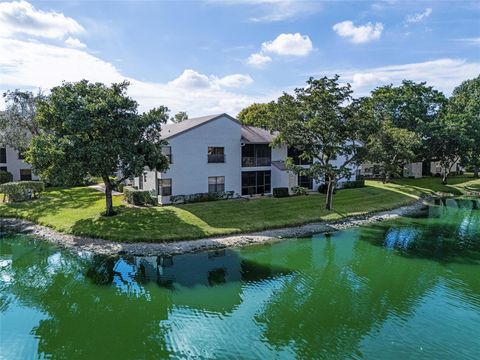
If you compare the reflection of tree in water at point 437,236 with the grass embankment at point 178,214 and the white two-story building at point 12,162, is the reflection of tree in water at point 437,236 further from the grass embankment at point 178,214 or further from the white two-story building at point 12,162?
the white two-story building at point 12,162

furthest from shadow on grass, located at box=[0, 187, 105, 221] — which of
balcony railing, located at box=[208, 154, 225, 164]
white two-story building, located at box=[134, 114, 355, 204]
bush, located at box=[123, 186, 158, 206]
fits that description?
balcony railing, located at box=[208, 154, 225, 164]

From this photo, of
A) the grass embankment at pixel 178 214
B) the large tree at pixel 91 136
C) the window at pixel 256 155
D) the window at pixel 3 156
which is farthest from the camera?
the window at pixel 3 156

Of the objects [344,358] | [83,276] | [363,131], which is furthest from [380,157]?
[83,276]

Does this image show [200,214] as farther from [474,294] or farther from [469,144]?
[469,144]

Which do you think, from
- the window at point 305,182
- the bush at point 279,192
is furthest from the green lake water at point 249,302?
the window at point 305,182

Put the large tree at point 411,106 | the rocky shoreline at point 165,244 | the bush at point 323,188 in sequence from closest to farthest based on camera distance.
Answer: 1. the rocky shoreline at point 165,244
2. the bush at point 323,188
3. the large tree at point 411,106

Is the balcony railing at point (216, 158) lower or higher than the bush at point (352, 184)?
higher

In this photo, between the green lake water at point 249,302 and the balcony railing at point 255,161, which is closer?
the green lake water at point 249,302
